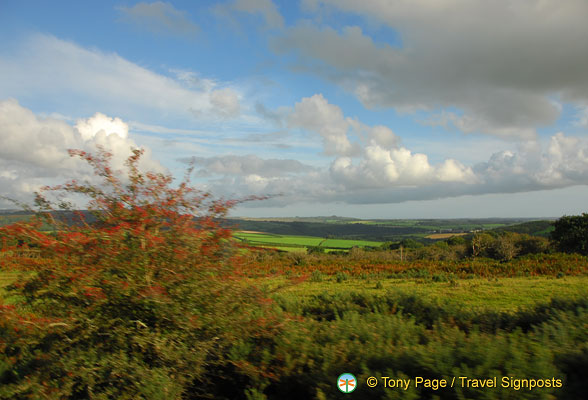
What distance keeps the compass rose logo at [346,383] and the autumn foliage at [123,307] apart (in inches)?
41.1

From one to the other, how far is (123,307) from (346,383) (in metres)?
3.17

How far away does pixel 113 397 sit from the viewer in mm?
4062

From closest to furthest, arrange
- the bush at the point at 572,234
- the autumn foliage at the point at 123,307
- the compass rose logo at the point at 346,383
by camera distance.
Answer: the compass rose logo at the point at 346,383 < the autumn foliage at the point at 123,307 < the bush at the point at 572,234

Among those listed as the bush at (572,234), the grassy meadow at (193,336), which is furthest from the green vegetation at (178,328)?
the bush at (572,234)

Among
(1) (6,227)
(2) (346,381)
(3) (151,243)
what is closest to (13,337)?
(1) (6,227)

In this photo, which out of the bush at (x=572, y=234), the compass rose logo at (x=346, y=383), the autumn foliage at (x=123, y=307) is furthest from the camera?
the bush at (x=572, y=234)

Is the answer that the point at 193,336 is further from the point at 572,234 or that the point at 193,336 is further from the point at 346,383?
the point at 572,234

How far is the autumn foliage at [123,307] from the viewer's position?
4422 millimetres

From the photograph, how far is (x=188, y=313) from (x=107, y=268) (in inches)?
49.5

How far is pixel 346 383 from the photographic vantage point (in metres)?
3.64

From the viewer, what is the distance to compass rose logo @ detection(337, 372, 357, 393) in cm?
360

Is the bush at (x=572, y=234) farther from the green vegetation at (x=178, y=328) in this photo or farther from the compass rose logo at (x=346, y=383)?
the compass rose logo at (x=346, y=383)

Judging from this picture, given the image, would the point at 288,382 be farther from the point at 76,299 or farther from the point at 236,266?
the point at 76,299

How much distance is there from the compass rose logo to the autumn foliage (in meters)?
1.05
